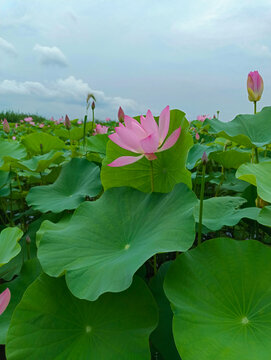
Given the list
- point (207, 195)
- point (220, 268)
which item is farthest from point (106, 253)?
point (207, 195)

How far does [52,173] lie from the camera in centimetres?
145

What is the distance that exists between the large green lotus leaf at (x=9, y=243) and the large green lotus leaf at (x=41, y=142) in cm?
86

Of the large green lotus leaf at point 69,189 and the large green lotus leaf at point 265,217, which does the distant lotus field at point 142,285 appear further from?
the large green lotus leaf at point 69,189

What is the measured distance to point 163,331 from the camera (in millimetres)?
614

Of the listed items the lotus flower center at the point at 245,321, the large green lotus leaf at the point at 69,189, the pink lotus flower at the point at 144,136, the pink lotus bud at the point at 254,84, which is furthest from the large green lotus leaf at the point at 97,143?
the lotus flower center at the point at 245,321

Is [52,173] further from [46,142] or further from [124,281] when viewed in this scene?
[124,281]

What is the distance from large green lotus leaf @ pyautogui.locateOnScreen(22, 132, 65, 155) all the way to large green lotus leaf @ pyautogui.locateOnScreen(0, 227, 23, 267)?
0.86 m

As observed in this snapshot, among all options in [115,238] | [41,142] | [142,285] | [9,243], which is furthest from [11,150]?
[142,285]

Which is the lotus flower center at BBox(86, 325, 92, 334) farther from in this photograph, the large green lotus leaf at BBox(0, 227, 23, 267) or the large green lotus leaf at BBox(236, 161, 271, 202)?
the large green lotus leaf at BBox(236, 161, 271, 202)

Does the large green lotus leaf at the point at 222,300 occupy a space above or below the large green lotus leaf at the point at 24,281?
above

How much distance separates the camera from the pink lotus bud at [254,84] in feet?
3.64

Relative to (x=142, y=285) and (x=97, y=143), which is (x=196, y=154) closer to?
(x=97, y=143)

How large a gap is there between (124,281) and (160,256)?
603 mm

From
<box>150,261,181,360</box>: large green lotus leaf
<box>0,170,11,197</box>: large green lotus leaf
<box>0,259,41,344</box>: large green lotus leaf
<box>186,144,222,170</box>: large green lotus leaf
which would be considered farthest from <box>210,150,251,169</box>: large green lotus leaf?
<box>0,170,11,197</box>: large green lotus leaf
